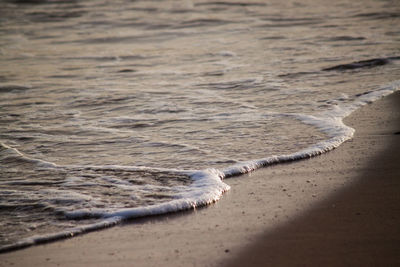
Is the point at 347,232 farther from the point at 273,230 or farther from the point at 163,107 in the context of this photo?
the point at 163,107

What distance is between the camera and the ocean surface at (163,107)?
155 inches

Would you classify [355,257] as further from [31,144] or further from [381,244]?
[31,144]

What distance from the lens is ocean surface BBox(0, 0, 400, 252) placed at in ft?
12.9

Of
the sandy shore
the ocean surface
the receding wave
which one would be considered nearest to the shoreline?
the sandy shore

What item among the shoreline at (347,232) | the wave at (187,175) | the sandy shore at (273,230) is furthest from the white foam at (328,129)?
the shoreline at (347,232)

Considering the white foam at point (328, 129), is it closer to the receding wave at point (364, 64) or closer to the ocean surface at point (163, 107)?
the ocean surface at point (163, 107)

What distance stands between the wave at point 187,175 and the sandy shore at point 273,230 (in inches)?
2.9

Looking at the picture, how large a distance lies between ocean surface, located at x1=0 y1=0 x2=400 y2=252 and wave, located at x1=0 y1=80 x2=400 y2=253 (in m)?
0.01

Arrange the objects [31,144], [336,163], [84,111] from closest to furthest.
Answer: [336,163]
[31,144]
[84,111]

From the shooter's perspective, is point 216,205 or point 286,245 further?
point 216,205

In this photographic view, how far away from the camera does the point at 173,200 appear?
12.4ft

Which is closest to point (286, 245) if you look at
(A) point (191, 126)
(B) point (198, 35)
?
(A) point (191, 126)

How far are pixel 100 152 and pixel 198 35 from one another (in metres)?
8.02

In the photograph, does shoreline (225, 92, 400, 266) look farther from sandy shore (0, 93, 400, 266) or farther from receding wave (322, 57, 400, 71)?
receding wave (322, 57, 400, 71)
